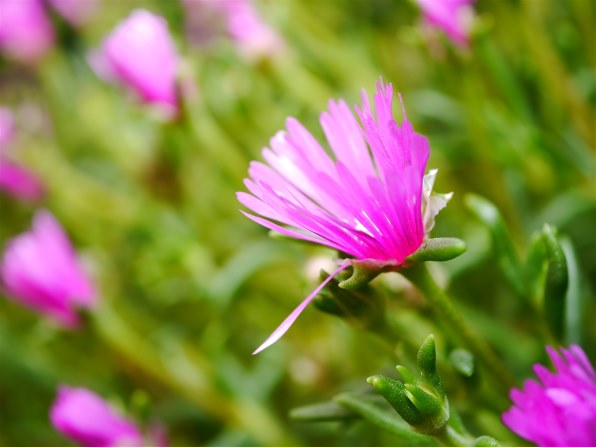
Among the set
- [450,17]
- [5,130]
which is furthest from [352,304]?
[5,130]

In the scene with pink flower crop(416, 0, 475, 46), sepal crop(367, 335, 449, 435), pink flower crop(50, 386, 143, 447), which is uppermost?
pink flower crop(416, 0, 475, 46)

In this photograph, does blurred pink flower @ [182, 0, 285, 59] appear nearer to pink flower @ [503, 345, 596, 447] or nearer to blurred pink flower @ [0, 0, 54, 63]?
blurred pink flower @ [0, 0, 54, 63]

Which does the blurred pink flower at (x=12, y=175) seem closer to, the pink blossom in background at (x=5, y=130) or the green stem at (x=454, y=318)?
the pink blossom in background at (x=5, y=130)

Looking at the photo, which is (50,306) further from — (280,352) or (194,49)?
(194,49)

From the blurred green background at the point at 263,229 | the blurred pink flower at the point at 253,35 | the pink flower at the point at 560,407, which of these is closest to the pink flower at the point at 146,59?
the blurred green background at the point at 263,229

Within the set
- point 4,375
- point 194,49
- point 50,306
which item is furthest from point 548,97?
point 4,375

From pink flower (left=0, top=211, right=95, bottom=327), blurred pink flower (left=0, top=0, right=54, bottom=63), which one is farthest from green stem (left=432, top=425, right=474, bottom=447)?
blurred pink flower (left=0, top=0, right=54, bottom=63)
